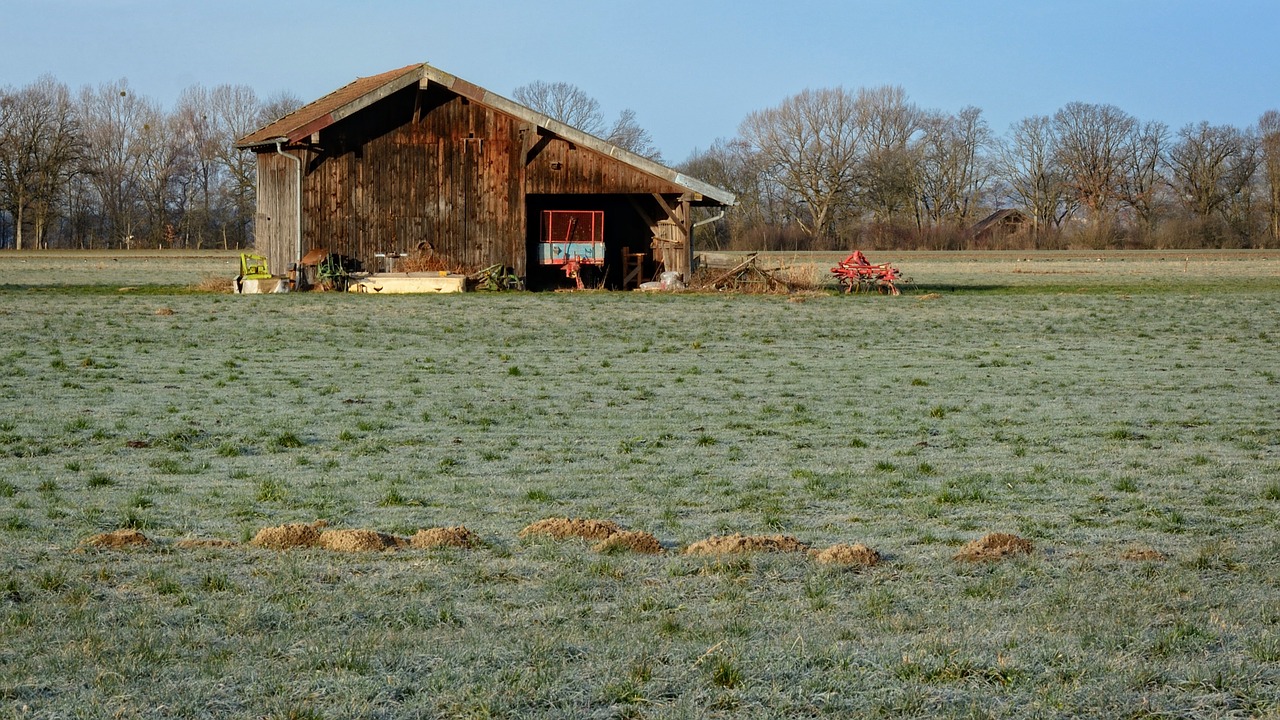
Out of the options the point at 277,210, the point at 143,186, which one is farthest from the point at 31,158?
the point at 277,210

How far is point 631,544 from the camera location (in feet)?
22.5

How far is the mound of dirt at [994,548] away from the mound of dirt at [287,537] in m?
3.34

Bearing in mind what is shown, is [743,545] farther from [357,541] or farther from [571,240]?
[571,240]

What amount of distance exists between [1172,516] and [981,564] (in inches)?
72.6

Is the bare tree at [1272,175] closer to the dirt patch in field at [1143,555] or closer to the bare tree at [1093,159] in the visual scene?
the bare tree at [1093,159]

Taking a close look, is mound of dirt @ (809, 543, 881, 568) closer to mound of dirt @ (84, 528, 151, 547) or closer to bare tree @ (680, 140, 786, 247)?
mound of dirt @ (84, 528, 151, 547)

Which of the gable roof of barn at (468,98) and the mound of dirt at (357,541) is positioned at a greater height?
the gable roof of barn at (468,98)

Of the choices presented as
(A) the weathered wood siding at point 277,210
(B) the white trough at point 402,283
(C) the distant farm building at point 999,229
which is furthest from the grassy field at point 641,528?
(C) the distant farm building at point 999,229

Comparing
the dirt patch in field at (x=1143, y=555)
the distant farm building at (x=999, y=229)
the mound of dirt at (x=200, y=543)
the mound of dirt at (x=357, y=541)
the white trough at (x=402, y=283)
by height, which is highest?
the distant farm building at (x=999, y=229)

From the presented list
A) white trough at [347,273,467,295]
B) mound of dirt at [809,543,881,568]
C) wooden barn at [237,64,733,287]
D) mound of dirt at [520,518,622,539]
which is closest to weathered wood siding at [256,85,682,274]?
wooden barn at [237,64,733,287]

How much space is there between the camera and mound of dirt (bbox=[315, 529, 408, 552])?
22.3ft

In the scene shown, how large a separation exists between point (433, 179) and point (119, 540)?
85.1ft

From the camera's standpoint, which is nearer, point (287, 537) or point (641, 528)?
point (287, 537)

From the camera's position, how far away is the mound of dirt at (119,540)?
6.78 m
